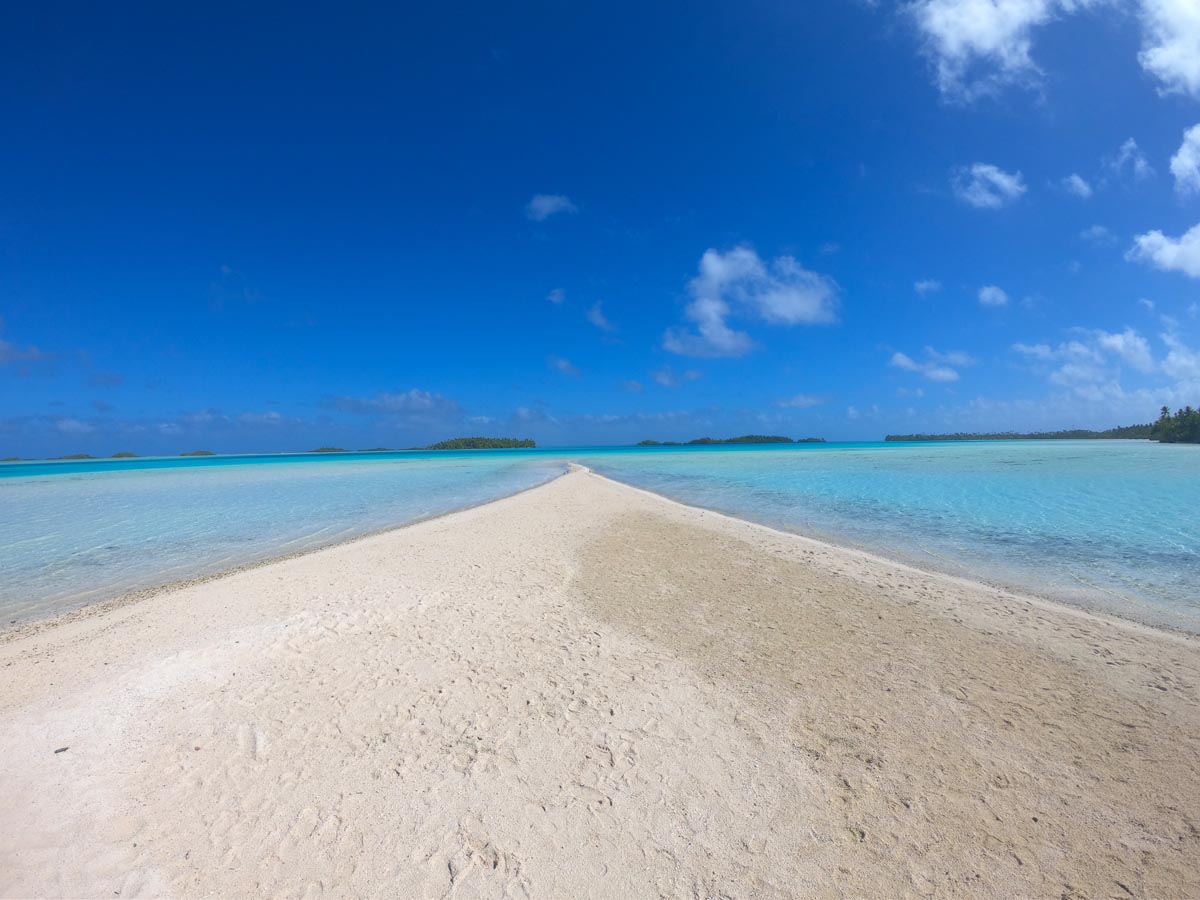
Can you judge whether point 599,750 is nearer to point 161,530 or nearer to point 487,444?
point 161,530

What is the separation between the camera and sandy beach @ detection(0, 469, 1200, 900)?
122 inches

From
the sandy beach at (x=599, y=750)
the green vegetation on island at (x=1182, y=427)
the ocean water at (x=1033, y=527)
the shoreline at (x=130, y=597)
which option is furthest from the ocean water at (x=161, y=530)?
the green vegetation on island at (x=1182, y=427)

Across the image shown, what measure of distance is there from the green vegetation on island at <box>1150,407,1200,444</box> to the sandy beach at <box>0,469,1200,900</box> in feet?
353

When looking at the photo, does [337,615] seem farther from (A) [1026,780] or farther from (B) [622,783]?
(A) [1026,780]

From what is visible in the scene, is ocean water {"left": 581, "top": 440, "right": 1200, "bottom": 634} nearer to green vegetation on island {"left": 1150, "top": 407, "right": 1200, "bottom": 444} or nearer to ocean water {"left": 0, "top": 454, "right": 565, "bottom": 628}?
ocean water {"left": 0, "top": 454, "right": 565, "bottom": 628}

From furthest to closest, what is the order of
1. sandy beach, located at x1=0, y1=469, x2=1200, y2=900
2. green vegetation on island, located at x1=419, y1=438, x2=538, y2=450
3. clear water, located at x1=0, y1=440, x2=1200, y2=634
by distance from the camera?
green vegetation on island, located at x1=419, y1=438, x2=538, y2=450
clear water, located at x1=0, y1=440, x2=1200, y2=634
sandy beach, located at x1=0, y1=469, x2=1200, y2=900

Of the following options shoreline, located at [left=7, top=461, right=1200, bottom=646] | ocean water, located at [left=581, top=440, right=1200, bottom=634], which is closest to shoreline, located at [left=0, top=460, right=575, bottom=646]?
shoreline, located at [left=7, top=461, right=1200, bottom=646]

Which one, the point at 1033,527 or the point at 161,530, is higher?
the point at 1033,527

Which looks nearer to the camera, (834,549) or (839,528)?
(834,549)

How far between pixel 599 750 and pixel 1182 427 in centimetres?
11729

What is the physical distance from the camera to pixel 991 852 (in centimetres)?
319

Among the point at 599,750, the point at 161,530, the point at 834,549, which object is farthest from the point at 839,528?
the point at 161,530

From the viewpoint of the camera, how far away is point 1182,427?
7994 centimetres

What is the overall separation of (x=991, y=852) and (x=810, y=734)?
1.36 meters
